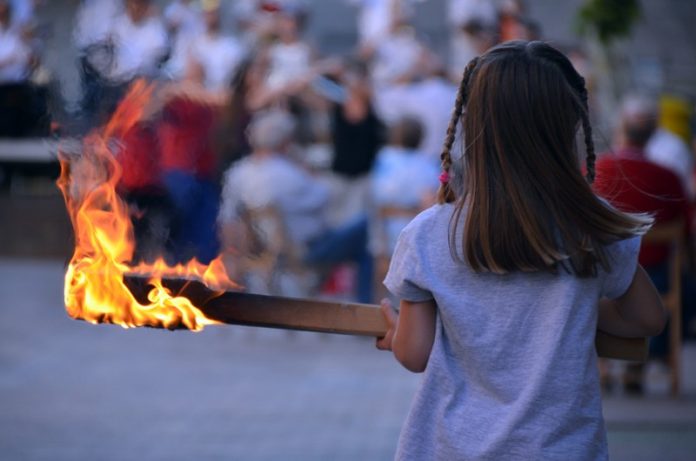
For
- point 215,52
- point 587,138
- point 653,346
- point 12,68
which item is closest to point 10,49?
point 12,68

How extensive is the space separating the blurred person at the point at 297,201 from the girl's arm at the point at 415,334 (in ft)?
23.6

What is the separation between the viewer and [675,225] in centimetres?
719

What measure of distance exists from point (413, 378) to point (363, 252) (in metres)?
2.22

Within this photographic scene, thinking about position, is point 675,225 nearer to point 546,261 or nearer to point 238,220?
point 238,220

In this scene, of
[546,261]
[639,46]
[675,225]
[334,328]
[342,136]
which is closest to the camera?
[546,261]

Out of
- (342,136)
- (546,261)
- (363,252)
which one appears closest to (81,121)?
(546,261)

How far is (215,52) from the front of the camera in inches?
454

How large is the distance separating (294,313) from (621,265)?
0.75m

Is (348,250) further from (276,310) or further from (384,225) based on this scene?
(276,310)

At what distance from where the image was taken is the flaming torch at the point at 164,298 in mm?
2855

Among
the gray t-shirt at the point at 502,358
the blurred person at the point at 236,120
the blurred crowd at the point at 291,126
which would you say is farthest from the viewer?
the blurred person at the point at 236,120

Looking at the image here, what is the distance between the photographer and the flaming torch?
2.86 meters

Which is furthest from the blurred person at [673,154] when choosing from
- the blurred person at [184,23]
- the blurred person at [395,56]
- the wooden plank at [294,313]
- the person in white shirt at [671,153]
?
the wooden plank at [294,313]

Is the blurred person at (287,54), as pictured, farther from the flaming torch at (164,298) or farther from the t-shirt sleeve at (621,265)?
the t-shirt sleeve at (621,265)
